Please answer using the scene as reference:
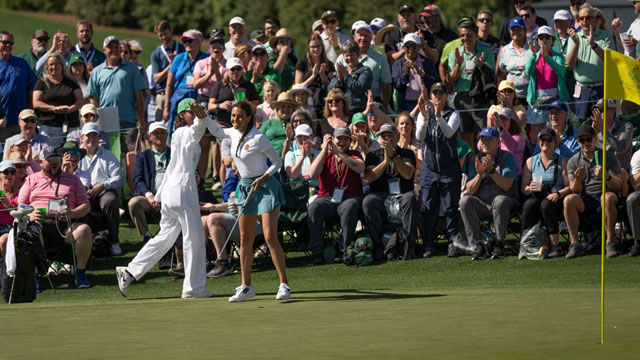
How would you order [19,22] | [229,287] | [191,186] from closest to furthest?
[191,186] < [229,287] < [19,22]

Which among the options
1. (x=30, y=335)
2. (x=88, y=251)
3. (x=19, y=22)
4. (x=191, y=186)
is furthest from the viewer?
(x=19, y=22)

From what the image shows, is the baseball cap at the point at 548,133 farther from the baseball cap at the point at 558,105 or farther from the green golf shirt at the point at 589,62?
the green golf shirt at the point at 589,62

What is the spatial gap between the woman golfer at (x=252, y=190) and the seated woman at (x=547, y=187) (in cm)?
365

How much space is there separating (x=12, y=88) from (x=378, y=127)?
19.2 ft

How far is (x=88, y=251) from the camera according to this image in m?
13.4

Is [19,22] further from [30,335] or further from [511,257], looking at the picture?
[30,335]

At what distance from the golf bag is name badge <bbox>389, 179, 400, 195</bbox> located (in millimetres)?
4345

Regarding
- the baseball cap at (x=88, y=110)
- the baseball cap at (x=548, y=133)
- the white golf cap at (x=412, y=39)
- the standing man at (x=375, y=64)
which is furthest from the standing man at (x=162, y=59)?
the baseball cap at (x=548, y=133)

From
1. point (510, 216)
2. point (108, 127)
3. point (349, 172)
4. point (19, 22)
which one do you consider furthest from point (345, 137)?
point (19, 22)

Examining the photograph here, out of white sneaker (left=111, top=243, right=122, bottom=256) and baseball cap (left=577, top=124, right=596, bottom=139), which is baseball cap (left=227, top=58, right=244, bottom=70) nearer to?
white sneaker (left=111, top=243, right=122, bottom=256)

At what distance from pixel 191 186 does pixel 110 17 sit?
1299 inches

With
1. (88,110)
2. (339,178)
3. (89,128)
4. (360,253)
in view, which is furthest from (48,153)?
(360,253)

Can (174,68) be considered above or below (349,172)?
above

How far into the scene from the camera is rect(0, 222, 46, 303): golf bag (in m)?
11.9
